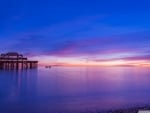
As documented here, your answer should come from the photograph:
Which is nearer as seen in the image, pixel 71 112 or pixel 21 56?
pixel 71 112

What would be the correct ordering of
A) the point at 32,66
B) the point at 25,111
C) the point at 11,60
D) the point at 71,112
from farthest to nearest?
the point at 32,66
the point at 11,60
the point at 25,111
the point at 71,112

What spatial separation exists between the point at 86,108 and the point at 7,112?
21.4 feet

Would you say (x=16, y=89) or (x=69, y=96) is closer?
(x=69, y=96)

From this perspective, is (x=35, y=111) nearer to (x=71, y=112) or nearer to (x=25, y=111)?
(x=25, y=111)

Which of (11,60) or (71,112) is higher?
(11,60)

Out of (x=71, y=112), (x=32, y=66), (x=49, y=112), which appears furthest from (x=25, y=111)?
(x=32, y=66)

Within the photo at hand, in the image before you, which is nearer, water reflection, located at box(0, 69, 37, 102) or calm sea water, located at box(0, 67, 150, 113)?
calm sea water, located at box(0, 67, 150, 113)

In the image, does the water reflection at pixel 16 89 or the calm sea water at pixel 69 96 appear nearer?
the calm sea water at pixel 69 96

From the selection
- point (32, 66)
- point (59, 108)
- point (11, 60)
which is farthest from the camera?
point (32, 66)

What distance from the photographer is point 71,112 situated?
18375 mm

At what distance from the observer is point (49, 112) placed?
61.9 feet

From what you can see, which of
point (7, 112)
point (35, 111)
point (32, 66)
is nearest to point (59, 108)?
point (35, 111)

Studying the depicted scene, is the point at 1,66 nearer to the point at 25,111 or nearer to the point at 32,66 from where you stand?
the point at 32,66

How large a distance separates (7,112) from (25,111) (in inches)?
55.5
